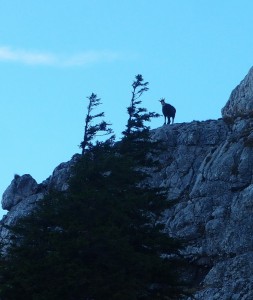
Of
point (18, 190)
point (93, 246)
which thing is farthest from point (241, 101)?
point (93, 246)

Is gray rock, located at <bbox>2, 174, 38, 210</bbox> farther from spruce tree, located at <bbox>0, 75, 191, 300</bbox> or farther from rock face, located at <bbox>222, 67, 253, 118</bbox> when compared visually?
spruce tree, located at <bbox>0, 75, 191, 300</bbox>

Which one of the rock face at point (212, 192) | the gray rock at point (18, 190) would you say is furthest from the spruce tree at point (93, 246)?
the gray rock at point (18, 190)

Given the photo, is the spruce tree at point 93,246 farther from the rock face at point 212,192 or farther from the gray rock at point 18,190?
the gray rock at point 18,190

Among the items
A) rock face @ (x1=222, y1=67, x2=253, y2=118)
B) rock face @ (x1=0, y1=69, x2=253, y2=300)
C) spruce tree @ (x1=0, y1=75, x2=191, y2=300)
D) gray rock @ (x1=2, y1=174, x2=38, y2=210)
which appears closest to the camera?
spruce tree @ (x1=0, y1=75, x2=191, y2=300)

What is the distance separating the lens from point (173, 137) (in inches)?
2633

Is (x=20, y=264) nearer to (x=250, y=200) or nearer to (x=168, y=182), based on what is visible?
(x=250, y=200)

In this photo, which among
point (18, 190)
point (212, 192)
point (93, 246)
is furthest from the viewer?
point (18, 190)

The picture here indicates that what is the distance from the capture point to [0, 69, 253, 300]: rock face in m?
47.8

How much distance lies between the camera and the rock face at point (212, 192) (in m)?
47.8

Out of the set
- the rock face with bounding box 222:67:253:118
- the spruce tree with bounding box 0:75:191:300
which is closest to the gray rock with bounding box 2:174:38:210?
the rock face with bounding box 222:67:253:118

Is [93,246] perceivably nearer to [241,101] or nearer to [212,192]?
[212,192]

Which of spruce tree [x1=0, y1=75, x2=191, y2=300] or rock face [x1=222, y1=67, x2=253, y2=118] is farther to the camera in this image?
rock face [x1=222, y1=67, x2=253, y2=118]

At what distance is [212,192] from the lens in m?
56.8

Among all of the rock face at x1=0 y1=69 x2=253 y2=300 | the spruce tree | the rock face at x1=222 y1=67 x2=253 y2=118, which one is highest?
the rock face at x1=222 y1=67 x2=253 y2=118
